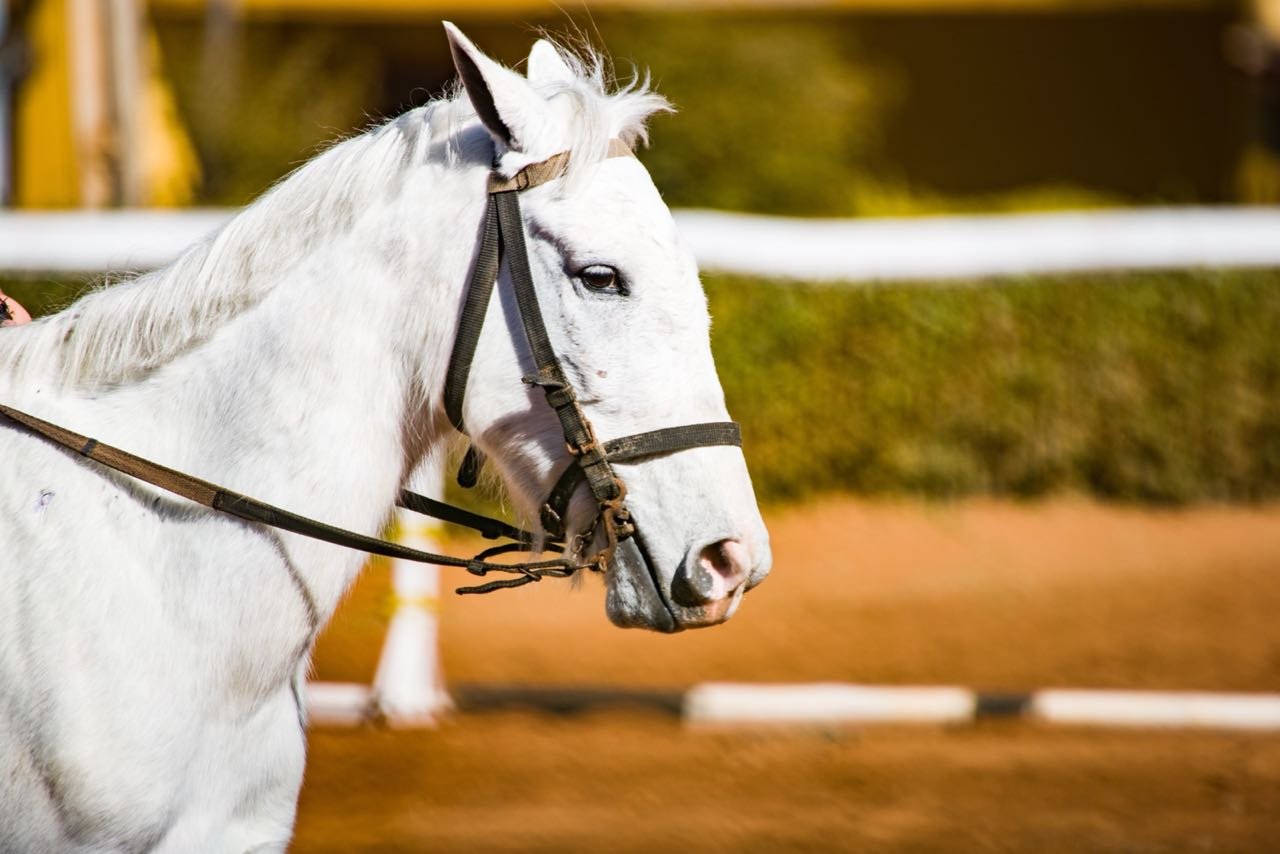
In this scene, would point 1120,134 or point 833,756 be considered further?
point 1120,134

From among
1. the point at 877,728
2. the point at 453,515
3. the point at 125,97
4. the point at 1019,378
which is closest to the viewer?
the point at 453,515

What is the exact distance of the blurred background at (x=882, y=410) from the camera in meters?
5.00

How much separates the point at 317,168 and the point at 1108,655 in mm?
5737

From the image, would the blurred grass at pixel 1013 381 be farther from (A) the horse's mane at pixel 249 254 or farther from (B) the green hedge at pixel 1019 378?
(A) the horse's mane at pixel 249 254

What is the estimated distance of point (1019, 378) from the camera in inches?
362

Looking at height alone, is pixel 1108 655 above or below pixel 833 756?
below

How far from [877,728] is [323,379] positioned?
13.0ft

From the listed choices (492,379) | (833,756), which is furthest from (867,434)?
(492,379)

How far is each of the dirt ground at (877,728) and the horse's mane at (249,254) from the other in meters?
0.72

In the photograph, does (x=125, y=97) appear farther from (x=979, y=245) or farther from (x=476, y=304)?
(x=476, y=304)

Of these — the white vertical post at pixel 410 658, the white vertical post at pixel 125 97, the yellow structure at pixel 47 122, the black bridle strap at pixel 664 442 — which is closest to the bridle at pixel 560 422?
the black bridle strap at pixel 664 442

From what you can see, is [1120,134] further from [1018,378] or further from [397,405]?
[397,405]

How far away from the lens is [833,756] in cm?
543

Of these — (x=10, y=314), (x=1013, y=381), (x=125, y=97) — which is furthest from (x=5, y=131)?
(x=10, y=314)
